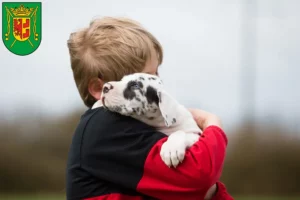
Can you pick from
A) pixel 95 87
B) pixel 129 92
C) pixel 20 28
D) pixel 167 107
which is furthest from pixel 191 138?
pixel 20 28

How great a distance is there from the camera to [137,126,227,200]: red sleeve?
1.67 metres

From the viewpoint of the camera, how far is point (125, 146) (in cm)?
174

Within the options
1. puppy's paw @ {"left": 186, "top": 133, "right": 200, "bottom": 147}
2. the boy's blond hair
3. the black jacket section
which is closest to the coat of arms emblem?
the boy's blond hair

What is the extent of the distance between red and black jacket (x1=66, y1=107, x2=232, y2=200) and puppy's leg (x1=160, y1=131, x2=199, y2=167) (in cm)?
2

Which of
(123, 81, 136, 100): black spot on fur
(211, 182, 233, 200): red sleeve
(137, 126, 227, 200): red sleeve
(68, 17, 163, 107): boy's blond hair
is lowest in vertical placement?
(211, 182, 233, 200): red sleeve

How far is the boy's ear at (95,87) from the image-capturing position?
1946mm

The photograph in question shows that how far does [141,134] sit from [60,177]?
3.70 m

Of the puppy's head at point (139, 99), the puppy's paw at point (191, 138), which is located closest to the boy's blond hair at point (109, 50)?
the puppy's head at point (139, 99)

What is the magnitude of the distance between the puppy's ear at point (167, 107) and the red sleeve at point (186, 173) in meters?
0.07

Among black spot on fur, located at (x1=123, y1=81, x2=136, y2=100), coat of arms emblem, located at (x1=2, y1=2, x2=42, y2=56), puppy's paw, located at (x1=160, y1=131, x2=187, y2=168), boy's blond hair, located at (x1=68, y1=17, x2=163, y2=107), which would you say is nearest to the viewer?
puppy's paw, located at (x1=160, y1=131, x2=187, y2=168)

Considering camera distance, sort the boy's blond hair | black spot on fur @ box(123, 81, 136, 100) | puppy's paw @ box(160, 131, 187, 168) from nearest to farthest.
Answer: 1. puppy's paw @ box(160, 131, 187, 168)
2. black spot on fur @ box(123, 81, 136, 100)
3. the boy's blond hair

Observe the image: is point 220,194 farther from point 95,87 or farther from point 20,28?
point 20,28

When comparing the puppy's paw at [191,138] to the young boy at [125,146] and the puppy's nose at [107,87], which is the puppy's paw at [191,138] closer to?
the young boy at [125,146]

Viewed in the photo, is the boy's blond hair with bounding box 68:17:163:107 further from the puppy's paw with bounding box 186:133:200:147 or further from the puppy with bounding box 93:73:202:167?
the puppy's paw with bounding box 186:133:200:147
